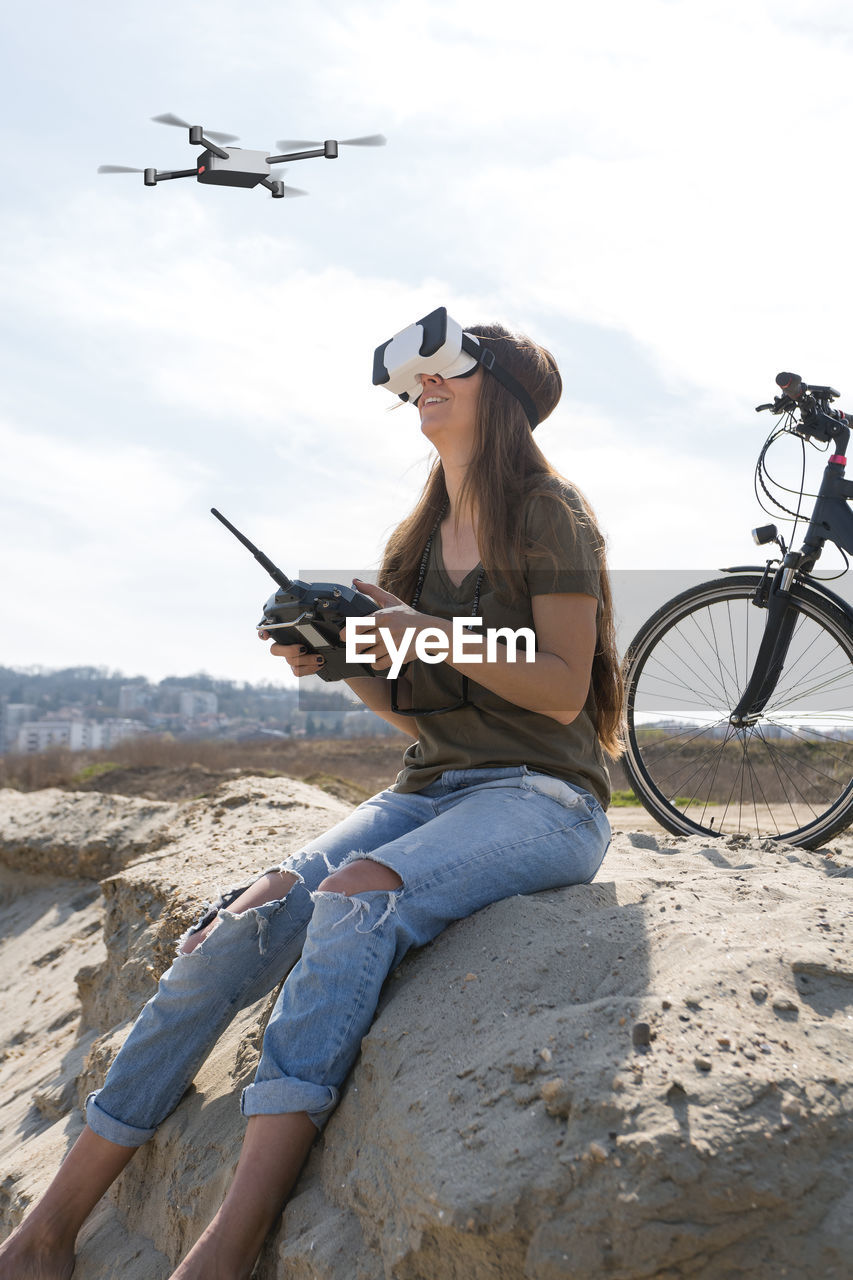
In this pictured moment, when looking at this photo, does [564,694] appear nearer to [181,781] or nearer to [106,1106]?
[106,1106]

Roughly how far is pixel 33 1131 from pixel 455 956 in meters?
2.28

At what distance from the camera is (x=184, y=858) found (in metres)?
4.16

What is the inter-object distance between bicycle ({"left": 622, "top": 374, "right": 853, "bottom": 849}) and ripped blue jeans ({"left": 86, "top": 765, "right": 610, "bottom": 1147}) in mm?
1466

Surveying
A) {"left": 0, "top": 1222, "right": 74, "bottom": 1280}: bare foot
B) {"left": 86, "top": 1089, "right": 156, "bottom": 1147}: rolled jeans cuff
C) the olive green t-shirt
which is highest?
the olive green t-shirt

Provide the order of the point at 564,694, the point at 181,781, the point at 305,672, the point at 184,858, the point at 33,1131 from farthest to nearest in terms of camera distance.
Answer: the point at 181,781, the point at 184,858, the point at 33,1131, the point at 305,672, the point at 564,694

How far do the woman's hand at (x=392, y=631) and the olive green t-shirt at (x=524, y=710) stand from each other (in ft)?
0.76

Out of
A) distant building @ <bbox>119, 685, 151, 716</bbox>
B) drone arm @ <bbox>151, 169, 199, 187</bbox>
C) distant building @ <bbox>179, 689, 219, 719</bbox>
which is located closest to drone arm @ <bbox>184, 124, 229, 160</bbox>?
drone arm @ <bbox>151, 169, 199, 187</bbox>

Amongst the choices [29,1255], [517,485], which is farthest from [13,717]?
[517,485]

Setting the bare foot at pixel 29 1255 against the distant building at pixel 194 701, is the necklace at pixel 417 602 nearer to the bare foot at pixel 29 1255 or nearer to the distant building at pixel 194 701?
the bare foot at pixel 29 1255

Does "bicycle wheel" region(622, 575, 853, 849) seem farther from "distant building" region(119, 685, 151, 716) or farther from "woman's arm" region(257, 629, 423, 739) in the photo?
"distant building" region(119, 685, 151, 716)

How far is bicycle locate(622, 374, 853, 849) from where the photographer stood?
3.54 metres

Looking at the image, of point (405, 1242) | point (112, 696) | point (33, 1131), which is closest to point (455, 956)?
point (405, 1242)

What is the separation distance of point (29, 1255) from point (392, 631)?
158 centimetres

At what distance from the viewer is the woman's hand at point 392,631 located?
226 cm
